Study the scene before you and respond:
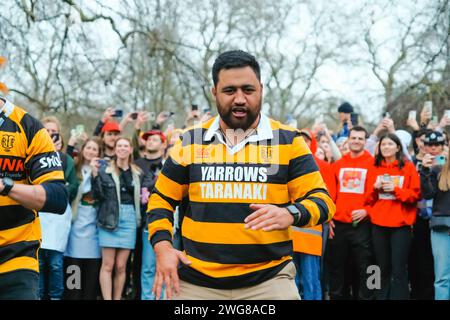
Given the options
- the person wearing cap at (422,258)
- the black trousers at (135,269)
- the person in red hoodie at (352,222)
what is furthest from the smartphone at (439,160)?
the black trousers at (135,269)

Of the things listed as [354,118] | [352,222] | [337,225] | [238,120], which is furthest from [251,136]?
[354,118]

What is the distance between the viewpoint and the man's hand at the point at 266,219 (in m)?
2.91

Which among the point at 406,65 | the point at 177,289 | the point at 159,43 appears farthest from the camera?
the point at 406,65

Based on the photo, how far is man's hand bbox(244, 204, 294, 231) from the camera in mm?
2908

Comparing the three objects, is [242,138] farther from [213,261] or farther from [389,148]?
[389,148]

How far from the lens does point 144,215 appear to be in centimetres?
753

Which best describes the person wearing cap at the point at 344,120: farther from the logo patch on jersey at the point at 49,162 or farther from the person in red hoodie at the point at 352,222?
the logo patch on jersey at the point at 49,162

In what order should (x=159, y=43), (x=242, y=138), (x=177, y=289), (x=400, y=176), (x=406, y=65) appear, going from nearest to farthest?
(x=177, y=289)
(x=242, y=138)
(x=400, y=176)
(x=159, y=43)
(x=406, y=65)

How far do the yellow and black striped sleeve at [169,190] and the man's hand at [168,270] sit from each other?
22cm

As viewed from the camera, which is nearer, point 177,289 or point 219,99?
point 177,289

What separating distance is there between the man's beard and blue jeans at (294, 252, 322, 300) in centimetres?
401
